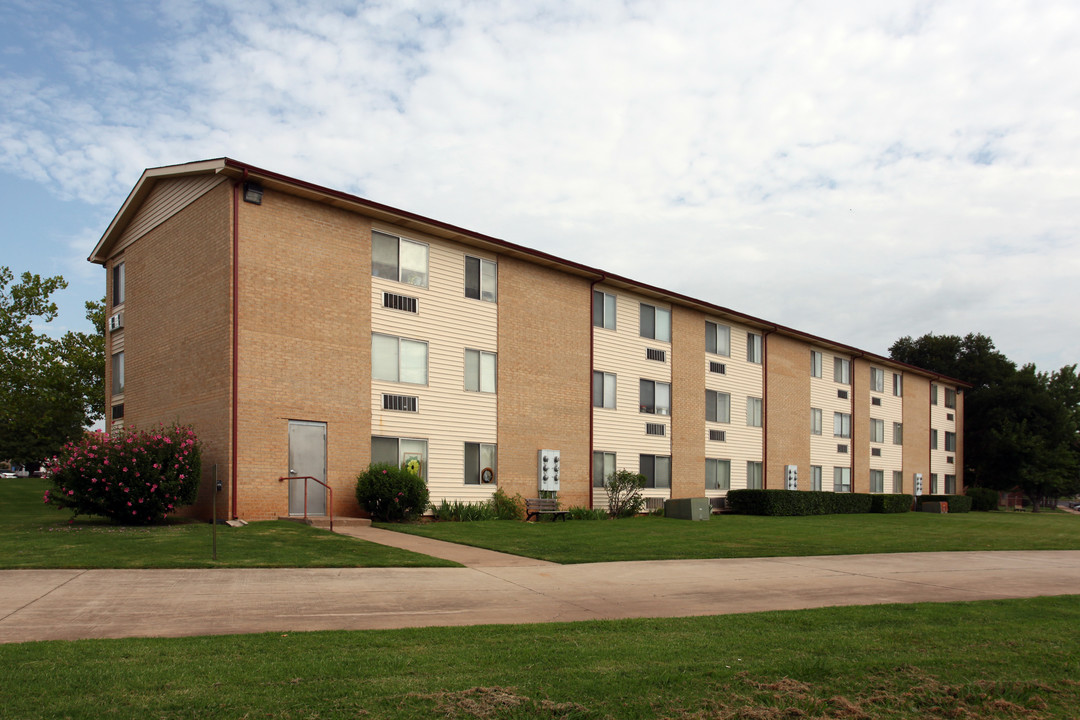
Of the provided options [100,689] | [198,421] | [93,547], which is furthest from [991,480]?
[100,689]

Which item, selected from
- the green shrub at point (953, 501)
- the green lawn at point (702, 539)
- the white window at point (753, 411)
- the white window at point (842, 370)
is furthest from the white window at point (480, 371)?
the green shrub at point (953, 501)

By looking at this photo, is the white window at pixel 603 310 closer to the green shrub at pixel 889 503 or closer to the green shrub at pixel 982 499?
the green shrub at pixel 889 503

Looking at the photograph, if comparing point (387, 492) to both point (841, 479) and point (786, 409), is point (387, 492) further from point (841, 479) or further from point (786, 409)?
point (841, 479)

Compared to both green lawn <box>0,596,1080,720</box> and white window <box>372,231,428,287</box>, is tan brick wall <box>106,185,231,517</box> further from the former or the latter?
green lawn <box>0,596,1080,720</box>

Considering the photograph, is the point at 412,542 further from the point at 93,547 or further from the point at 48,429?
the point at 48,429

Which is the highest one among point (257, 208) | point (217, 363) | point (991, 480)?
point (257, 208)

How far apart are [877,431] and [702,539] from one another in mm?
31466

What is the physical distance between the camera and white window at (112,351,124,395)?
2522 centimetres

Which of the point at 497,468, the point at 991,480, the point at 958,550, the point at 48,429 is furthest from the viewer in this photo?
the point at 48,429

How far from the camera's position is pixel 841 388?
43.2 m

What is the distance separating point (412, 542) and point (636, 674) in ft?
34.7

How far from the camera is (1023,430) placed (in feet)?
184

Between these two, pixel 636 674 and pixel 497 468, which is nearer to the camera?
pixel 636 674

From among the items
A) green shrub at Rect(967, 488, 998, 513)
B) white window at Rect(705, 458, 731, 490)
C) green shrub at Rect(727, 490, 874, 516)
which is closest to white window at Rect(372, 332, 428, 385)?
white window at Rect(705, 458, 731, 490)
